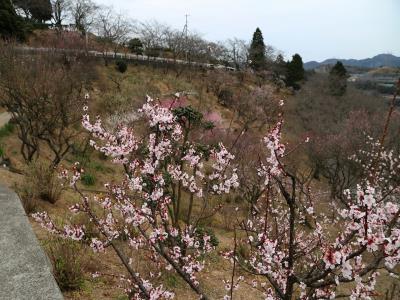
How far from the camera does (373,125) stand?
23531 millimetres

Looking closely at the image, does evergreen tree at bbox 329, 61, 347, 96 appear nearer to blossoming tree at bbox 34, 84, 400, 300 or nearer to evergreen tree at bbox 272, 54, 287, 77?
evergreen tree at bbox 272, 54, 287, 77

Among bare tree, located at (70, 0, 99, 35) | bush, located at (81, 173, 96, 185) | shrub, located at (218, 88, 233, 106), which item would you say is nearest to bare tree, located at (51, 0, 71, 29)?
bare tree, located at (70, 0, 99, 35)

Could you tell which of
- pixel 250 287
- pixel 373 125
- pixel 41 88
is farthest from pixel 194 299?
pixel 373 125

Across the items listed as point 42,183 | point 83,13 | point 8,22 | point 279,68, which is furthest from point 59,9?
point 42,183

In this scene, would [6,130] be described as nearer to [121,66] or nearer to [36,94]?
[36,94]

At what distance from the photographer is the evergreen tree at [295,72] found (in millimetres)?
49219

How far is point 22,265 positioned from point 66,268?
128 cm

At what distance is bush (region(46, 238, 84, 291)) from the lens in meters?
5.79

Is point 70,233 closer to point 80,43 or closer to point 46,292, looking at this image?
point 46,292

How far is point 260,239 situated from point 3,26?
105ft

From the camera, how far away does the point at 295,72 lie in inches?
1939

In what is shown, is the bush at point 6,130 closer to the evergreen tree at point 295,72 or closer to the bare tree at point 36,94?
the bare tree at point 36,94

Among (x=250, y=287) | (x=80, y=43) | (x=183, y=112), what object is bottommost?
(x=250, y=287)

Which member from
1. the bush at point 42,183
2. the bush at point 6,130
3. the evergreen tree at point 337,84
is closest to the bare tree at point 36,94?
the bush at point 42,183
